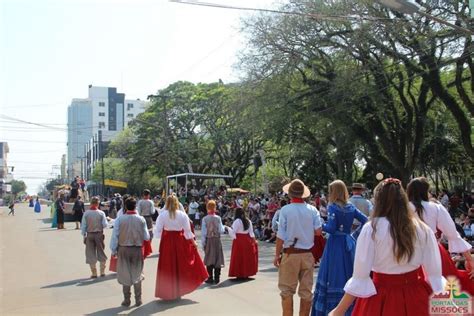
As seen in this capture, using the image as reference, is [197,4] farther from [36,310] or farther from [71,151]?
[71,151]

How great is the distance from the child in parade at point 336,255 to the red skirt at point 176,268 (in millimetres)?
3660

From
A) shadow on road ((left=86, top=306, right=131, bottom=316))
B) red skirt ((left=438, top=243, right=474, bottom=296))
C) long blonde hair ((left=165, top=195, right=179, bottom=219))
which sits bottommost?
shadow on road ((left=86, top=306, right=131, bottom=316))

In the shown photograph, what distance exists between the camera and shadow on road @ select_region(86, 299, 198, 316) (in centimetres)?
888

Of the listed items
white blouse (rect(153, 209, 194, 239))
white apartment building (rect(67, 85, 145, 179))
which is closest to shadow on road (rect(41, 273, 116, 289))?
white blouse (rect(153, 209, 194, 239))

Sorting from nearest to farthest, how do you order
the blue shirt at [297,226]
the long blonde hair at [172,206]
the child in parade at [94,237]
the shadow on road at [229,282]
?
the blue shirt at [297,226]
the long blonde hair at [172,206]
the shadow on road at [229,282]
the child in parade at [94,237]

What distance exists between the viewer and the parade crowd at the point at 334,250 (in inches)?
156

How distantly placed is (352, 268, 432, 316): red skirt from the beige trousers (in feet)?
10.4

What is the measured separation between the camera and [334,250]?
22.1 ft

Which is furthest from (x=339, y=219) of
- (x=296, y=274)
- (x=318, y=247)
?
(x=318, y=247)

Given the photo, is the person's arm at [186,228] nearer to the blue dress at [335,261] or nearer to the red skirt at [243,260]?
the red skirt at [243,260]

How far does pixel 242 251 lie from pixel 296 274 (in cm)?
524

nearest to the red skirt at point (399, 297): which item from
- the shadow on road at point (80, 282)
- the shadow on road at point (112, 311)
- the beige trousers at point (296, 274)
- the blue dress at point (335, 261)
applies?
the blue dress at point (335, 261)

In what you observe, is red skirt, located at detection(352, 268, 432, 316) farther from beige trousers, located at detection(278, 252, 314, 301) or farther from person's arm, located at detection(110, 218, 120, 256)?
person's arm, located at detection(110, 218, 120, 256)

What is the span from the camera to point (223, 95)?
47.1m
